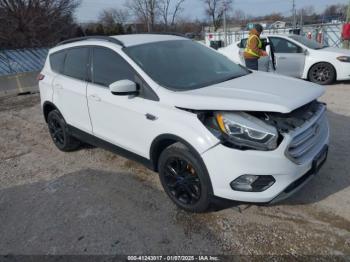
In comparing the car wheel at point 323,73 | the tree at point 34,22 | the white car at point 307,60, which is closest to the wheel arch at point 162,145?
the white car at point 307,60

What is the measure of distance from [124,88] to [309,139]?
6.21ft

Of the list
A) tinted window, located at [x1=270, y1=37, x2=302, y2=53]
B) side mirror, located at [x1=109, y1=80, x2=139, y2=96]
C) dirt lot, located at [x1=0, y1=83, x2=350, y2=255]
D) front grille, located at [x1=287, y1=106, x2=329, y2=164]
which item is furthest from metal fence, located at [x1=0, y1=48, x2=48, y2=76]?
front grille, located at [x1=287, y1=106, x2=329, y2=164]

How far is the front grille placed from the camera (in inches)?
109

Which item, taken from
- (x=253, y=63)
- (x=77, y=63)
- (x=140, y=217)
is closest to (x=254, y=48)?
(x=253, y=63)

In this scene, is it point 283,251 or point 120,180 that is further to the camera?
point 120,180

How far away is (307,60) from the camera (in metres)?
8.59

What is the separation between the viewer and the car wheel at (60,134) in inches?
195

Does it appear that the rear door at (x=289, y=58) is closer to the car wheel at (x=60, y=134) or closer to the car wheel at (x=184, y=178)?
the car wheel at (x=60, y=134)

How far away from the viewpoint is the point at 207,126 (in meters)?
2.86

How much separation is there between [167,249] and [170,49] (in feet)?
7.72

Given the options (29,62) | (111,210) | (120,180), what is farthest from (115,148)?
(29,62)

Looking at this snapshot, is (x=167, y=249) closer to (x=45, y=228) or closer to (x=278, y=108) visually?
(x=45, y=228)

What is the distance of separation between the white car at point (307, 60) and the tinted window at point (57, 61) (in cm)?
501

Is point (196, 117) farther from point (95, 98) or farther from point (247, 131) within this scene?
point (95, 98)
